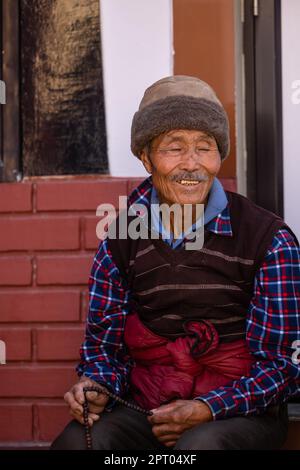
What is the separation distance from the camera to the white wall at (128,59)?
3002mm

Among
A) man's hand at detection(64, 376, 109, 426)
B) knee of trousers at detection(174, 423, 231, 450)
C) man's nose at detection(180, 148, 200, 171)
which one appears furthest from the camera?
man's nose at detection(180, 148, 200, 171)

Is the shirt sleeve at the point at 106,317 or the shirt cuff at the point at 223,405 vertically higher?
the shirt sleeve at the point at 106,317

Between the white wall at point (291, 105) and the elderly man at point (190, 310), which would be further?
the white wall at point (291, 105)

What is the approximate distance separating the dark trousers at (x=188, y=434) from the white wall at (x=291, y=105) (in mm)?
972

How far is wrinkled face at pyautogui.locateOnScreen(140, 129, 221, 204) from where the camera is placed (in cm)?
249

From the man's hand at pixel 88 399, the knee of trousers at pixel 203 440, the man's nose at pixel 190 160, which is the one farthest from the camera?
the man's nose at pixel 190 160

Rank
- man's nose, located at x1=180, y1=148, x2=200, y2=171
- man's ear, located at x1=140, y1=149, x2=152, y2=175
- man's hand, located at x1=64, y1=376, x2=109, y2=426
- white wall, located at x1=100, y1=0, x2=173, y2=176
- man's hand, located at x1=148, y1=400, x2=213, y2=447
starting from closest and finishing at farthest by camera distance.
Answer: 1. man's hand, located at x1=148, y1=400, x2=213, y2=447
2. man's hand, located at x1=64, y1=376, x2=109, y2=426
3. man's nose, located at x1=180, y1=148, x2=200, y2=171
4. man's ear, located at x1=140, y1=149, x2=152, y2=175
5. white wall, located at x1=100, y1=0, x2=173, y2=176

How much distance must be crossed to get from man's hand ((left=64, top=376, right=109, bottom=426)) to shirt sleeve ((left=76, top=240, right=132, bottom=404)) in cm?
13

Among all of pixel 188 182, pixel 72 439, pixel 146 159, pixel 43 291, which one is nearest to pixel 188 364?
pixel 72 439

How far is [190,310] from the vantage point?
2471 millimetres

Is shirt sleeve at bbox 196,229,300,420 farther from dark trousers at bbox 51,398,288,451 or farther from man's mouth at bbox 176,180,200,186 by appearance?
man's mouth at bbox 176,180,200,186

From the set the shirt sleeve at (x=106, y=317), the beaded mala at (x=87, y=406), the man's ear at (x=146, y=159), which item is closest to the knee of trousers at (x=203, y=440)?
the beaded mala at (x=87, y=406)

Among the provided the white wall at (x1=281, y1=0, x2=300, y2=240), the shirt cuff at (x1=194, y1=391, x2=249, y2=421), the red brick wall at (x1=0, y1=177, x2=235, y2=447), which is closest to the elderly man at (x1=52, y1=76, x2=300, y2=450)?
the shirt cuff at (x1=194, y1=391, x2=249, y2=421)

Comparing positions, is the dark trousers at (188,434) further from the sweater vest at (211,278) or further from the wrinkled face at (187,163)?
the wrinkled face at (187,163)
